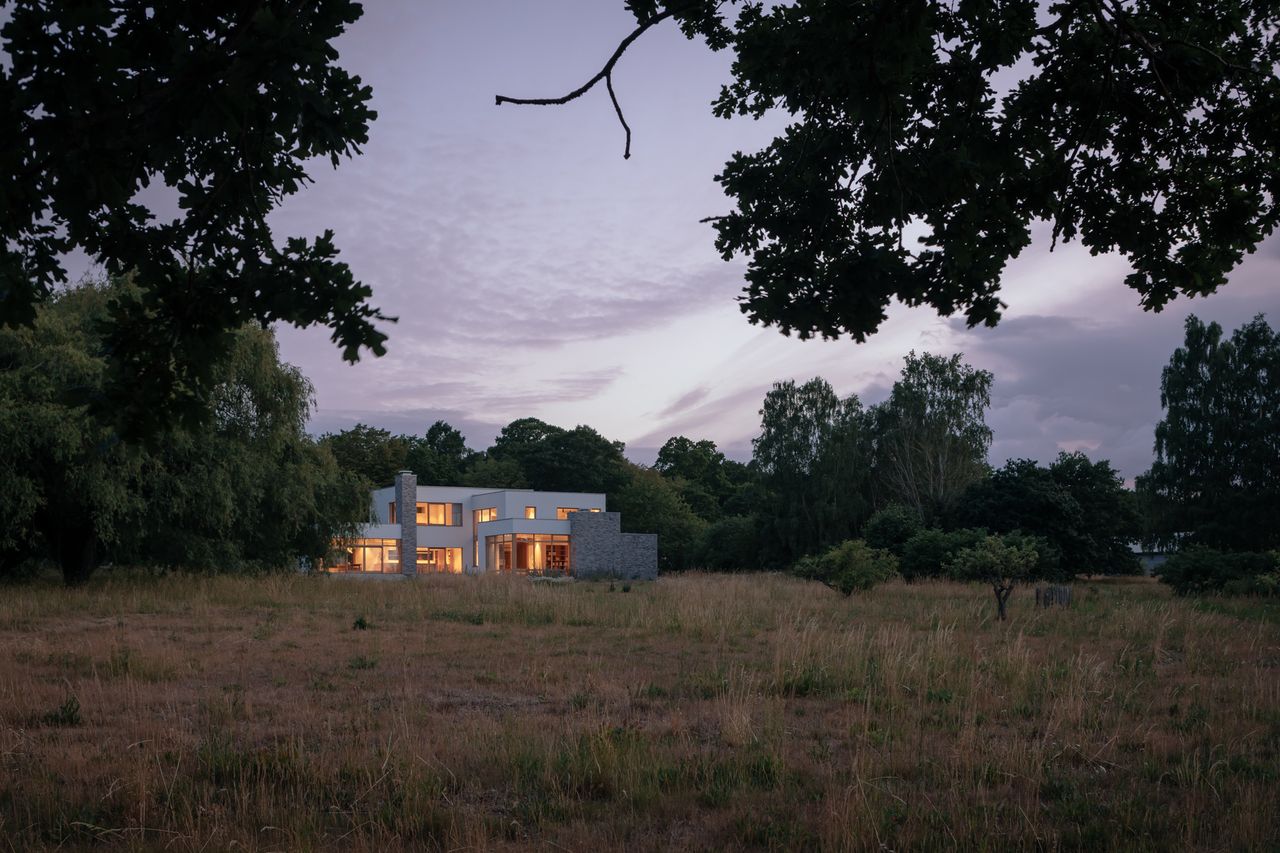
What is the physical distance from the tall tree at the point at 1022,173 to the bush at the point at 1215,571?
847 inches

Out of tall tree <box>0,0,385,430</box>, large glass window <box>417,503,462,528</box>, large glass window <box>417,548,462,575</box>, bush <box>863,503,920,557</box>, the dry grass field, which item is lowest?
large glass window <box>417,548,462,575</box>

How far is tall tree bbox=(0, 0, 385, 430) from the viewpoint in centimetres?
362

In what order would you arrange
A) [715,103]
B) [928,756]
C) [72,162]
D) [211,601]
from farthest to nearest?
[211,601], [715,103], [928,756], [72,162]

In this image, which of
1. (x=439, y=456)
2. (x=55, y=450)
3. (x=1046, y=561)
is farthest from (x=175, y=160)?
(x=439, y=456)

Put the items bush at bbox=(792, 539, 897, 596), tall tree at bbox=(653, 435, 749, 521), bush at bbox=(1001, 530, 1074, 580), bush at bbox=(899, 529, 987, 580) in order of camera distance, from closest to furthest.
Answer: bush at bbox=(792, 539, 897, 596)
bush at bbox=(899, 529, 987, 580)
bush at bbox=(1001, 530, 1074, 580)
tall tree at bbox=(653, 435, 749, 521)

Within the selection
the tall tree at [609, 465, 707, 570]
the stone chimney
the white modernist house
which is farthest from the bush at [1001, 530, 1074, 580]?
the stone chimney

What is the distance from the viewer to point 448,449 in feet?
278

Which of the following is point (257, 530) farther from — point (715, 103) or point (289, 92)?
point (289, 92)

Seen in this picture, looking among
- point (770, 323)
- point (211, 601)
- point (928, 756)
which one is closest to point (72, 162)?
point (770, 323)

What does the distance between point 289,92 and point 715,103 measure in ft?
14.9

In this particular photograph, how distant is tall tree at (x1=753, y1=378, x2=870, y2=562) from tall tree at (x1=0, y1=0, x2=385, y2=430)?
43.3 m

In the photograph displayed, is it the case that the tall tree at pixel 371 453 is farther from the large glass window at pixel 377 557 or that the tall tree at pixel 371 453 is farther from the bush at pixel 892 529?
the bush at pixel 892 529

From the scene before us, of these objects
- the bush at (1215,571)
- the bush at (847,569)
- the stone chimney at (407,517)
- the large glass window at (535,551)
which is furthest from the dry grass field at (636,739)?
the stone chimney at (407,517)

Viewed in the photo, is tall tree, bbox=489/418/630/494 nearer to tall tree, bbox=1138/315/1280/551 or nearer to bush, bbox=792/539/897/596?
tall tree, bbox=1138/315/1280/551
